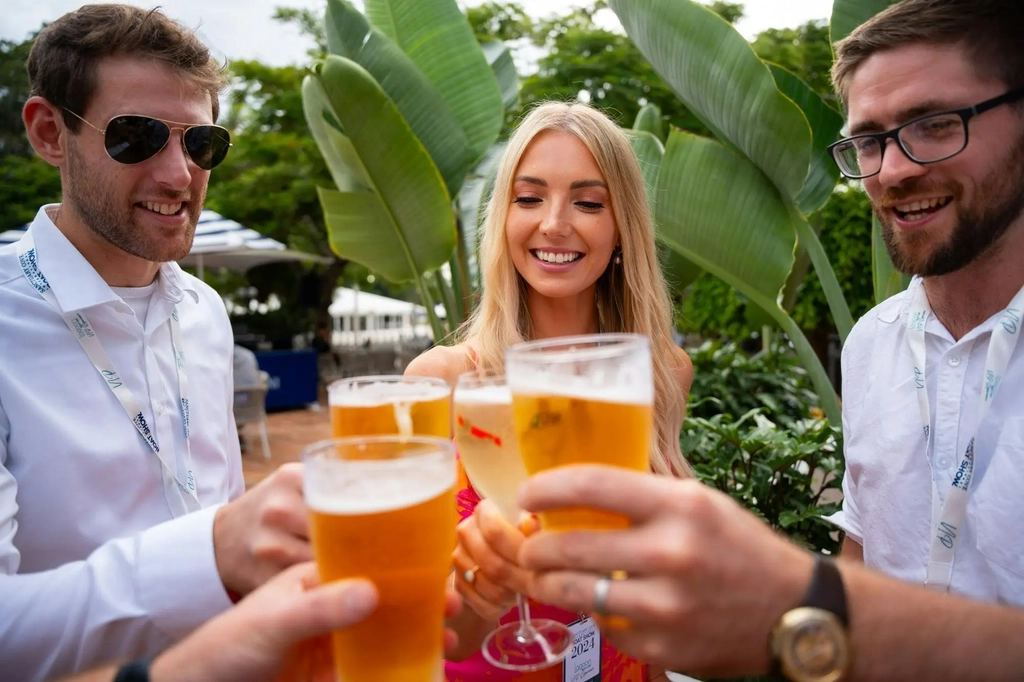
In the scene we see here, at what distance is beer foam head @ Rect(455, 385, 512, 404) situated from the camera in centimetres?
107

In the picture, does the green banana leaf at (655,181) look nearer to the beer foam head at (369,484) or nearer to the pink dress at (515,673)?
the pink dress at (515,673)

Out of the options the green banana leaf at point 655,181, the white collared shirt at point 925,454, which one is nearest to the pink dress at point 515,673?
the white collared shirt at point 925,454

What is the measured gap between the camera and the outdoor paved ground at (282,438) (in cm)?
830

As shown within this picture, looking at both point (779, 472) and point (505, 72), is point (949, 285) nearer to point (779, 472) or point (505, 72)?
point (779, 472)

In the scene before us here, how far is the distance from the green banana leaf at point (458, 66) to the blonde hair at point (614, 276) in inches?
66.9

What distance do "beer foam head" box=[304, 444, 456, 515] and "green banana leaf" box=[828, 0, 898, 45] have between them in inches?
112

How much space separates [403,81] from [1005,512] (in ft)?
11.7

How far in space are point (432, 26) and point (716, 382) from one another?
10.4ft

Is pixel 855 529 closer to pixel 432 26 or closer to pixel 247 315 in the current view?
pixel 432 26

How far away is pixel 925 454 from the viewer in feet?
6.14

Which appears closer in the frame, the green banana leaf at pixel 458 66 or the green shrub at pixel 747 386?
the green banana leaf at pixel 458 66

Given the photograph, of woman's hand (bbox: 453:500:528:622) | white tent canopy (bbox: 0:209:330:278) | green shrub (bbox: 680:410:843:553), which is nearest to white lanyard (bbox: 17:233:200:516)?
woman's hand (bbox: 453:500:528:622)

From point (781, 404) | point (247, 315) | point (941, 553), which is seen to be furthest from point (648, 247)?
point (247, 315)

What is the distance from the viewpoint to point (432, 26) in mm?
4250
